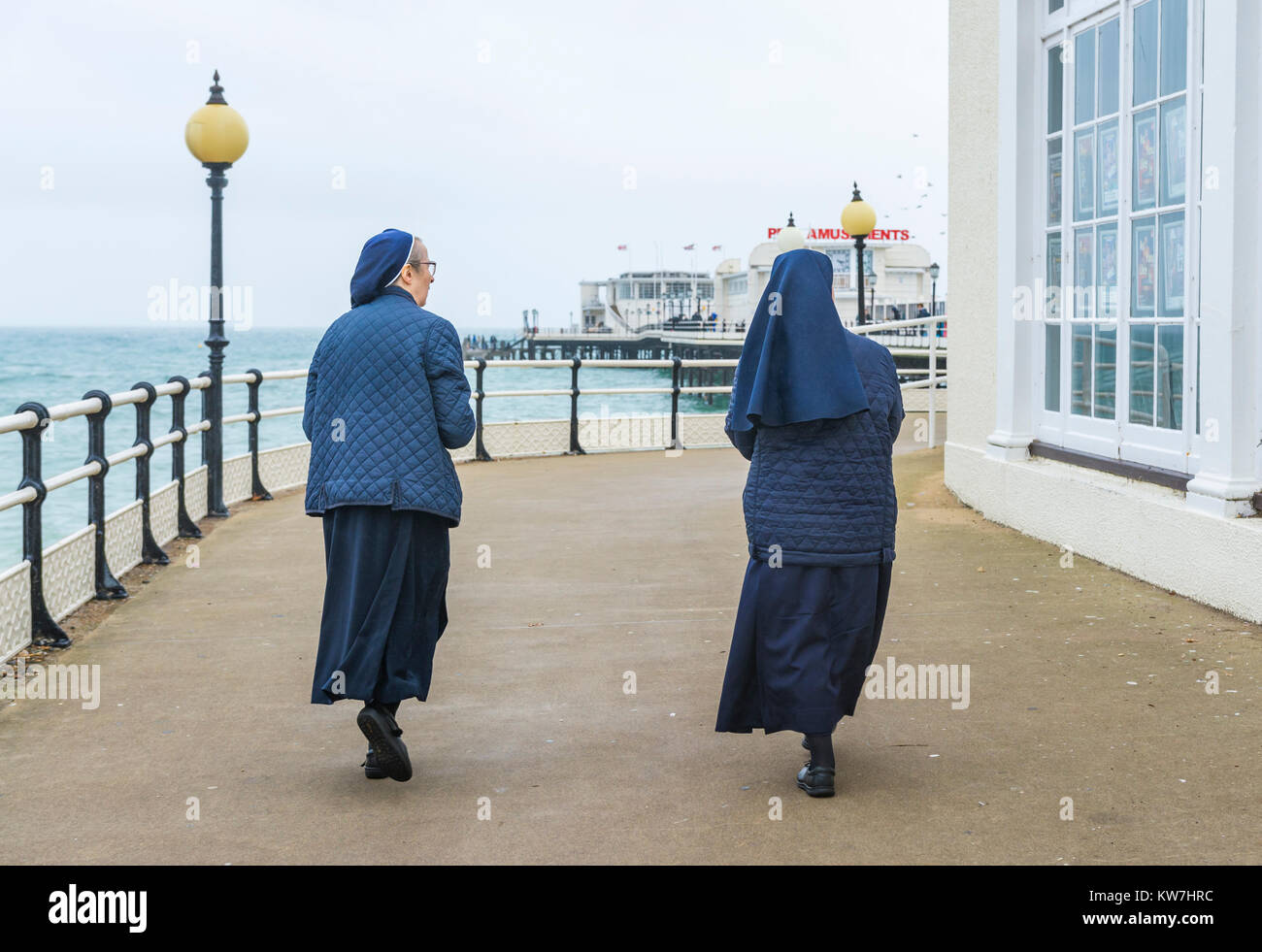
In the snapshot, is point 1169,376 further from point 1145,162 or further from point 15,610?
point 15,610

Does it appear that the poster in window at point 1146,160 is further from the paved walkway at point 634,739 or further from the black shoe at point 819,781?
the black shoe at point 819,781

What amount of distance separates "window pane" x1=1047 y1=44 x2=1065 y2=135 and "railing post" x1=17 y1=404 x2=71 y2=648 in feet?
21.0

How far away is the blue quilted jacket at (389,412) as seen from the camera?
4.57m

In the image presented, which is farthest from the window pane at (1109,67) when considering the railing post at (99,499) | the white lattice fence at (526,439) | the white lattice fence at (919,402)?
the white lattice fence at (919,402)

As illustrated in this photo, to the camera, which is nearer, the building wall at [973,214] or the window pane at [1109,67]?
the window pane at [1109,67]

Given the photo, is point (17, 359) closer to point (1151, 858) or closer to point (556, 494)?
point (556, 494)

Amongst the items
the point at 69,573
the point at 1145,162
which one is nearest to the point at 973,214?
the point at 1145,162

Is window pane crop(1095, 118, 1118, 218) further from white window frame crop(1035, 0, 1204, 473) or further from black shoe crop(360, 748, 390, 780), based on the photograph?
black shoe crop(360, 748, 390, 780)

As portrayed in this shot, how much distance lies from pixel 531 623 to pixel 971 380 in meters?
4.57

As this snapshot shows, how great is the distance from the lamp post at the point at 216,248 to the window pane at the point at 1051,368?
6.07 metres

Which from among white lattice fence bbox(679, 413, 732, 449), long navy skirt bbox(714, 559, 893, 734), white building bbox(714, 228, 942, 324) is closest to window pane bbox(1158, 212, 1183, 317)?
long navy skirt bbox(714, 559, 893, 734)

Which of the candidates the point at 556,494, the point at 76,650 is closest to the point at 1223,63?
the point at 76,650

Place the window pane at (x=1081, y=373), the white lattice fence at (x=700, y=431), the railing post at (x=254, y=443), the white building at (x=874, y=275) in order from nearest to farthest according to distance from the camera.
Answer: the window pane at (x=1081, y=373), the railing post at (x=254, y=443), the white lattice fence at (x=700, y=431), the white building at (x=874, y=275)

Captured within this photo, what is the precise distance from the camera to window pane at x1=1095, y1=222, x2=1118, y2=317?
26.9 feet
